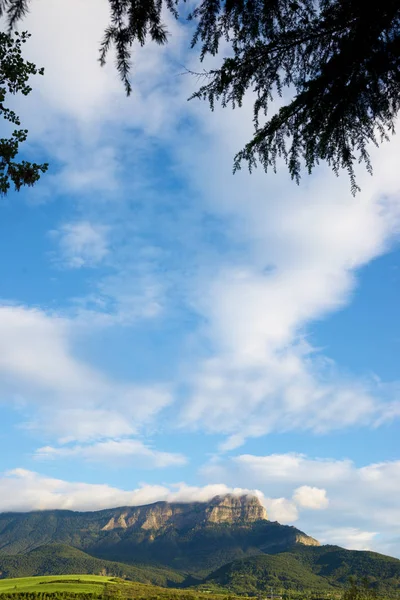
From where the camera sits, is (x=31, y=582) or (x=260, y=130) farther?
(x=31, y=582)

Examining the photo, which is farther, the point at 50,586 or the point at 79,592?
the point at 50,586

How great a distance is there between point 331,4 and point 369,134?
169 centimetres

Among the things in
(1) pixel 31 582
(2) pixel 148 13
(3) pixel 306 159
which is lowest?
(1) pixel 31 582

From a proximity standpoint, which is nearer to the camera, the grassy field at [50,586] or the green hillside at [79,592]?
the green hillside at [79,592]

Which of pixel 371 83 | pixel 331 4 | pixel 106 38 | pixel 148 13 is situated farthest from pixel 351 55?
pixel 106 38

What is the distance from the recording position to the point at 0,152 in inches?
283

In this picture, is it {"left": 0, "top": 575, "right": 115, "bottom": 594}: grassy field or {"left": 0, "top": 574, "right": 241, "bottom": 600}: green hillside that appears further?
{"left": 0, "top": 575, "right": 115, "bottom": 594}: grassy field

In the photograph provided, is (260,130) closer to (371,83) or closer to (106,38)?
(371,83)

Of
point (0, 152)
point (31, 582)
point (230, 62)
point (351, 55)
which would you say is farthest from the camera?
point (31, 582)

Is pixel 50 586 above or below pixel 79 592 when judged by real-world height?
below

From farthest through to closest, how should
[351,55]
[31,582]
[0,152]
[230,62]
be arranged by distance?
[31,582] < [0,152] < [230,62] < [351,55]

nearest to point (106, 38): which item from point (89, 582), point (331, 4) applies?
point (331, 4)

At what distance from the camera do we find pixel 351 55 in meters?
5.99

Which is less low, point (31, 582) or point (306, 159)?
point (306, 159)
